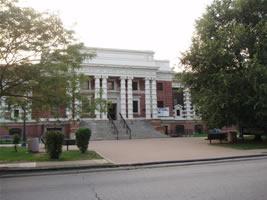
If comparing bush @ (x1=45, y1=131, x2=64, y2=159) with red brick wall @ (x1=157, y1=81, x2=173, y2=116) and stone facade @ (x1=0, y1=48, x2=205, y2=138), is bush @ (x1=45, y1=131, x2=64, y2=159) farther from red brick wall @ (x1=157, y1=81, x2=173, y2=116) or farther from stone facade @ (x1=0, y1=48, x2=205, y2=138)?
red brick wall @ (x1=157, y1=81, x2=173, y2=116)

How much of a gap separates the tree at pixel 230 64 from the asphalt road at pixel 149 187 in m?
16.4

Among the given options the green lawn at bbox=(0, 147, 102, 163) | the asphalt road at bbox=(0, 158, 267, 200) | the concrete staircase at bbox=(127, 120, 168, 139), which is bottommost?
the asphalt road at bbox=(0, 158, 267, 200)

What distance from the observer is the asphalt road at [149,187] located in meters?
10.7

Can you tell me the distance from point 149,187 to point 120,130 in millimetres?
35553

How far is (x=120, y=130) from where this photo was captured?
157 ft

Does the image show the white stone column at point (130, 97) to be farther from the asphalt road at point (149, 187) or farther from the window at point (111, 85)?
the asphalt road at point (149, 187)

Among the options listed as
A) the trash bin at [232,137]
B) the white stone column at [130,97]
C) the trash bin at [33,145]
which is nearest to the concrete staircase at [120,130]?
the white stone column at [130,97]

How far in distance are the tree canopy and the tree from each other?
46.7 feet

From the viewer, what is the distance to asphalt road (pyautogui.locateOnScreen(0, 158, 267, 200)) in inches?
421

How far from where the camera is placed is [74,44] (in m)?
21.4

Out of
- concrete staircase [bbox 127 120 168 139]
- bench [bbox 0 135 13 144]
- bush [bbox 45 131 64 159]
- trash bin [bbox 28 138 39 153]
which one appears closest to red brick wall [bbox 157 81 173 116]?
concrete staircase [bbox 127 120 168 139]

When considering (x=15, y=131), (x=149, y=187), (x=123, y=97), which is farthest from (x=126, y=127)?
(x=149, y=187)

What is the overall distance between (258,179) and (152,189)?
3503 millimetres

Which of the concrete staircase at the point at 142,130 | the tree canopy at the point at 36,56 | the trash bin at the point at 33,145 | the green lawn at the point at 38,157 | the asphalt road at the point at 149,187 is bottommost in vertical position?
the asphalt road at the point at 149,187
